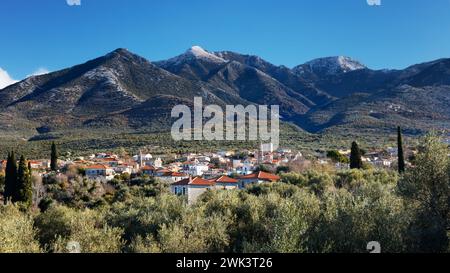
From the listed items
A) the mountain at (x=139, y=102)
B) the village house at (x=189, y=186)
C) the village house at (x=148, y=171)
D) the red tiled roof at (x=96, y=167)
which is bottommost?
the village house at (x=189, y=186)

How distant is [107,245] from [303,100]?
17405cm

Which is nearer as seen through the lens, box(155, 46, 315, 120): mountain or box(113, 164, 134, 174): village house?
box(113, 164, 134, 174): village house

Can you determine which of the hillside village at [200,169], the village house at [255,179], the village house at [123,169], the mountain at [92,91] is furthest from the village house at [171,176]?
the mountain at [92,91]

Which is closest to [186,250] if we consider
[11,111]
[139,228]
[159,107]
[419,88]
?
[139,228]

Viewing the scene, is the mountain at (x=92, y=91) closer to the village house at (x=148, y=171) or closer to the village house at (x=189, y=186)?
the village house at (x=148, y=171)

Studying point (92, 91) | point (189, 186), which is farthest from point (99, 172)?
point (92, 91)

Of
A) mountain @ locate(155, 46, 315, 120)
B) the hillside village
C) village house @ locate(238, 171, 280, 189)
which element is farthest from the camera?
mountain @ locate(155, 46, 315, 120)

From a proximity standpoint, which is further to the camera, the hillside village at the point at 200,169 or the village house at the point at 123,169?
the village house at the point at 123,169

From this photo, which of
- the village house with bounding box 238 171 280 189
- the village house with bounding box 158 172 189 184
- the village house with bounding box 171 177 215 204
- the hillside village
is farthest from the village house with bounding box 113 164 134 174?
the village house with bounding box 238 171 280 189

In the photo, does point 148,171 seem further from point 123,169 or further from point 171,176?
point 171,176

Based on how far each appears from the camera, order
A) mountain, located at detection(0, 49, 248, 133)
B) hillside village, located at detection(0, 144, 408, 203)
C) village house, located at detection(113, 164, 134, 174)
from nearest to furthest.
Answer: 1. hillside village, located at detection(0, 144, 408, 203)
2. village house, located at detection(113, 164, 134, 174)
3. mountain, located at detection(0, 49, 248, 133)

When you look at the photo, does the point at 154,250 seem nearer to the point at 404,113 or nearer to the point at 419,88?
the point at 404,113

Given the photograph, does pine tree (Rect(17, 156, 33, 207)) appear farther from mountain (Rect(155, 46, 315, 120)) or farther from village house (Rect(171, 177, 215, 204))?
mountain (Rect(155, 46, 315, 120))

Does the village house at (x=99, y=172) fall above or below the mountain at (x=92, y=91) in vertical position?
below
